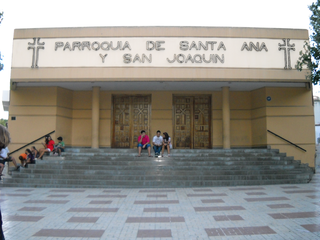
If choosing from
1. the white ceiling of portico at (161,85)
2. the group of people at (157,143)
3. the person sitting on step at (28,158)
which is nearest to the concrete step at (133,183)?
the person sitting on step at (28,158)

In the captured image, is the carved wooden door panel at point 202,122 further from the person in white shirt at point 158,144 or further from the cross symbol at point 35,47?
the cross symbol at point 35,47

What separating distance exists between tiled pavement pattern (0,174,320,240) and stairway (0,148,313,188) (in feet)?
3.03

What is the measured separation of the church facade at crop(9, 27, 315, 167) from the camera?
41.7 ft

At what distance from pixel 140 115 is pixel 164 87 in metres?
2.01

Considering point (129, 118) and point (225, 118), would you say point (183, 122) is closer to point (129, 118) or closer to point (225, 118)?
point (225, 118)

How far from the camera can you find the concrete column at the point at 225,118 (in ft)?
44.4

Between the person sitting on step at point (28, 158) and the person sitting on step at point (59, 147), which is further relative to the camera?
the person sitting on step at point (59, 147)

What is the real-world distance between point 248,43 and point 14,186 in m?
11.4

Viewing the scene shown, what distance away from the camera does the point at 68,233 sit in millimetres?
4816

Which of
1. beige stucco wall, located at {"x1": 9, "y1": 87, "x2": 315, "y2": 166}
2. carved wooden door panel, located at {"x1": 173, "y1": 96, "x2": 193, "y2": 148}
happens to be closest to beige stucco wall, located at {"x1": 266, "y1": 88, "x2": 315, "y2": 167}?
beige stucco wall, located at {"x1": 9, "y1": 87, "x2": 315, "y2": 166}

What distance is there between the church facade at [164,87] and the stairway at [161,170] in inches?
76.9

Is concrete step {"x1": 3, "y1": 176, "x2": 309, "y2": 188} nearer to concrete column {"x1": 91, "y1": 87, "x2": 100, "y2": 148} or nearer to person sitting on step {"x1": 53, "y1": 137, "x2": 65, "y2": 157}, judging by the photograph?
person sitting on step {"x1": 53, "y1": 137, "x2": 65, "y2": 157}

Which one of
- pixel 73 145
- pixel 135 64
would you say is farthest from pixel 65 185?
pixel 135 64

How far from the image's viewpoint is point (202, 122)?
592 inches
